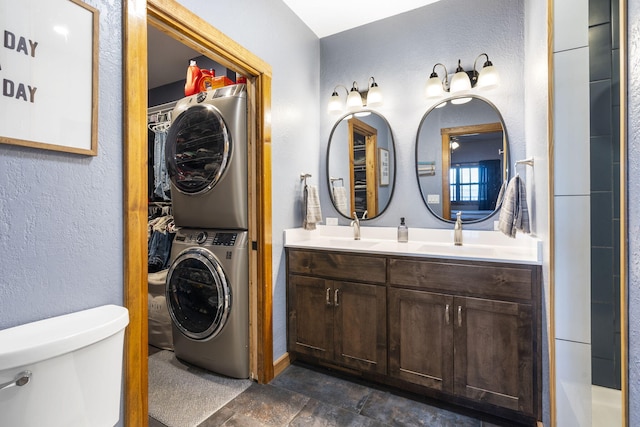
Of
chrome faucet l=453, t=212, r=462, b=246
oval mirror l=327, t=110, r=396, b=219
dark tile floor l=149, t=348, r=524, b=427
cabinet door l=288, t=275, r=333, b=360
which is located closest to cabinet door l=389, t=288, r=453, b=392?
dark tile floor l=149, t=348, r=524, b=427

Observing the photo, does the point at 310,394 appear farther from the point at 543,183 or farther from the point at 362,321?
the point at 543,183

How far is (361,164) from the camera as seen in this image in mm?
2566

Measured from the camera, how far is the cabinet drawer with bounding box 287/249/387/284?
6.30 feet

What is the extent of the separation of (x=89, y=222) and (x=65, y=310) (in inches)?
11.8

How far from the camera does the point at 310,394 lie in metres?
1.90

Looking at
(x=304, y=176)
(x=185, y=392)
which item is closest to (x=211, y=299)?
(x=185, y=392)

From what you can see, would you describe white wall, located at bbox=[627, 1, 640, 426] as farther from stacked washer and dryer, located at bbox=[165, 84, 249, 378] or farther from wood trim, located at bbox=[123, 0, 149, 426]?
stacked washer and dryer, located at bbox=[165, 84, 249, 378]

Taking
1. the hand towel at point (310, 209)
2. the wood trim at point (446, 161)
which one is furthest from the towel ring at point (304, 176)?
the wood trim at point (446, 161)

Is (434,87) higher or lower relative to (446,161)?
higher

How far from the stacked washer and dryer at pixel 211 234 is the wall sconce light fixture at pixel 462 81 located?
136 centimetres

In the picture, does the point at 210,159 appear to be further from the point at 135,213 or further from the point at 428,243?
the point at 428,243

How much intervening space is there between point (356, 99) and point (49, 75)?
199cm

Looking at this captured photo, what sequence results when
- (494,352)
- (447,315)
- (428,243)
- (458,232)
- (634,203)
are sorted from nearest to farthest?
(634,203) → (494,352) → (447,315) → (458,232) → (428,243)

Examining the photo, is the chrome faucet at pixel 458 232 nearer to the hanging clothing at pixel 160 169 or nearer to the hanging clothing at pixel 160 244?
the hanging clothing at pixel 160 244
